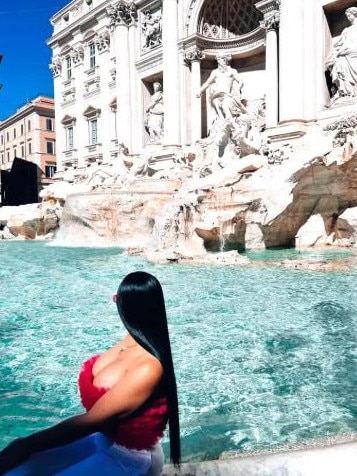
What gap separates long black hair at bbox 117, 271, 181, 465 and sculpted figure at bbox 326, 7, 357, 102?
1329 cm

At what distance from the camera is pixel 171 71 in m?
17.8

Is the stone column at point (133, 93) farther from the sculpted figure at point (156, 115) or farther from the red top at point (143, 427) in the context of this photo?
the red top at point (143, 427)

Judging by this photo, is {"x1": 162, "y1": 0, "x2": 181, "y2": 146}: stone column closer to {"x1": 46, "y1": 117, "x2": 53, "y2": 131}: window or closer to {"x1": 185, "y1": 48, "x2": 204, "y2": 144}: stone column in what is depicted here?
{"x1": 185, "y1": 48, "x2": 204, "y2": 144}: stone column

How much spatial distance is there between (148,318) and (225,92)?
49.0 ft

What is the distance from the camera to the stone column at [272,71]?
1472cm

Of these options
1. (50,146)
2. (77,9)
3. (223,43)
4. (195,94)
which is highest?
(77,9)

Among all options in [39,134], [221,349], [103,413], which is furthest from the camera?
[39,134]

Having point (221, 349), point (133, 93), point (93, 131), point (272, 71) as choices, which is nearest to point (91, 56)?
point (93, 131)

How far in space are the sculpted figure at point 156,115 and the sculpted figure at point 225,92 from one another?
3872 millimetres

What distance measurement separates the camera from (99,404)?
143 centimetres

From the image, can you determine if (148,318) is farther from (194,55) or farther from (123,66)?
(123,66)

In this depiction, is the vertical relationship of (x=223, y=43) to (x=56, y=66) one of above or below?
below

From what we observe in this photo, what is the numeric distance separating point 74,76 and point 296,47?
15369 mm

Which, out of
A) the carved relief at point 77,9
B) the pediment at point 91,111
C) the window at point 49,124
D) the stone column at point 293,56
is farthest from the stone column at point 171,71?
the window at point 49,124
